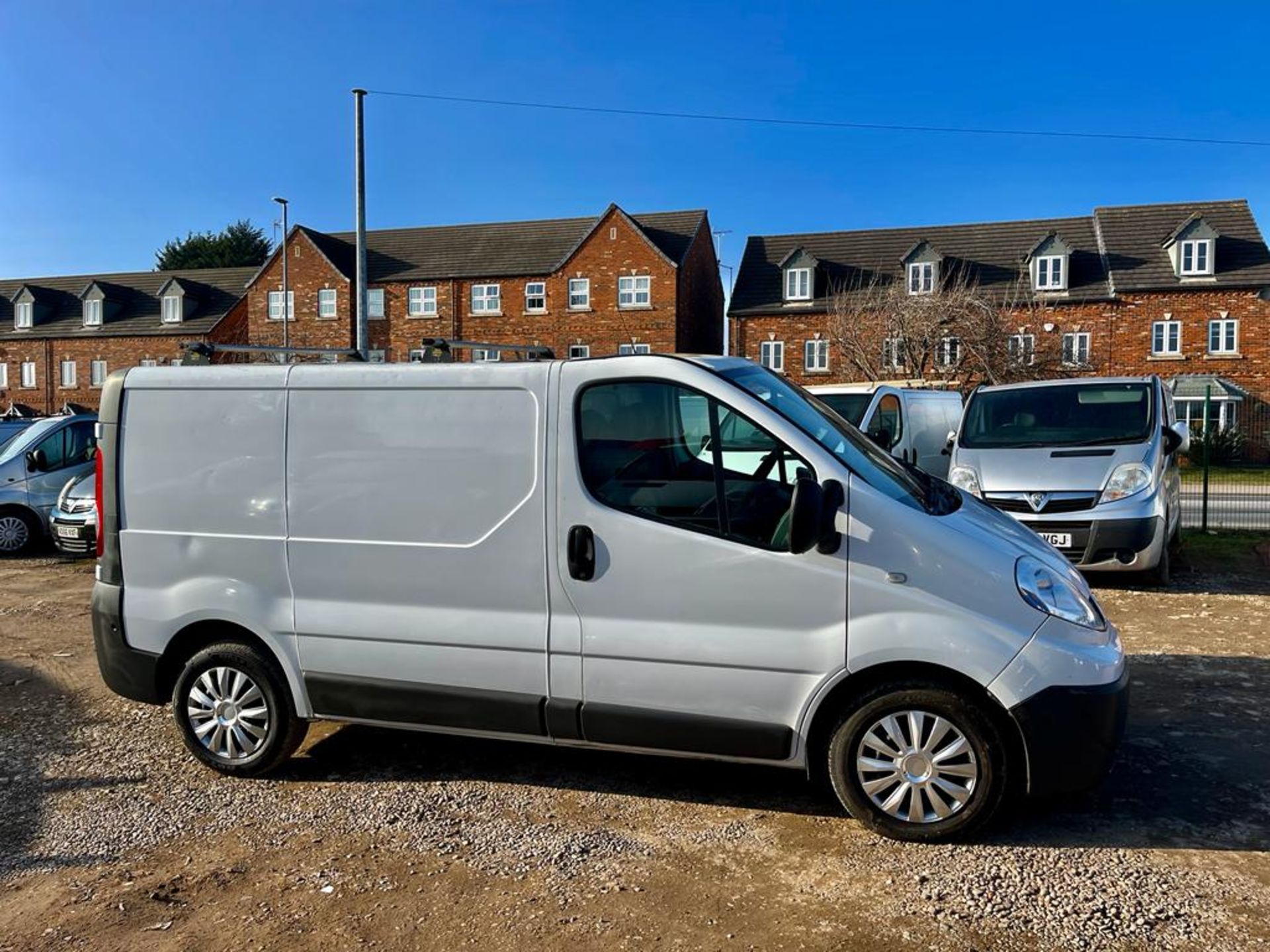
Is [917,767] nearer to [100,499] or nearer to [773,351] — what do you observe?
[100,499]

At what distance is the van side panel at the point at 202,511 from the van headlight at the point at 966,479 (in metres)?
6.53

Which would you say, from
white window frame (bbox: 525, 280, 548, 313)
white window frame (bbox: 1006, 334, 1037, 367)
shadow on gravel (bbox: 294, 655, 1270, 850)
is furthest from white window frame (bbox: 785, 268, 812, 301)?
shadow on gravel (bbox: 294, 655, 1270, 850)

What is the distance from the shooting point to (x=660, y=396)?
13.2 ft

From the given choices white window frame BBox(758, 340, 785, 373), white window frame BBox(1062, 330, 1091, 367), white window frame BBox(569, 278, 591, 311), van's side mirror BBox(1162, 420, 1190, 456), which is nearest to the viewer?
van's side mirror BBox(1162, 420, 1190, 456)

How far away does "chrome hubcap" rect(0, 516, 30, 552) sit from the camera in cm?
1248

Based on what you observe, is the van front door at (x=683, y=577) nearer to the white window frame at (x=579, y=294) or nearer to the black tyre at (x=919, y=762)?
A: the black tyre at (x=919, y=762)

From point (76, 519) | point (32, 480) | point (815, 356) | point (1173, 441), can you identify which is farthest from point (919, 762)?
point (815, 356)

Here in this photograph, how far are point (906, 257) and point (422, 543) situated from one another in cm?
3904

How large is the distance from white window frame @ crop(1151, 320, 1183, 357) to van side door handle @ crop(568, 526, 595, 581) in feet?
130

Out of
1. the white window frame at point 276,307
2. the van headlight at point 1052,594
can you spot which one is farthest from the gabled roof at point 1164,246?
the van headlight at point 1052,594

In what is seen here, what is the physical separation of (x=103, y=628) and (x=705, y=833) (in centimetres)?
315

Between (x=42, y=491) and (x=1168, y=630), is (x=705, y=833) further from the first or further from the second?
(x=42, y=491)

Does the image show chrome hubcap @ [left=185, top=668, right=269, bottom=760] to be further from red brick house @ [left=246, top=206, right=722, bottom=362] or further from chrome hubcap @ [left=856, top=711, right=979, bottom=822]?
red brick house @ [left=246, top=206, right=722, bottom=362]

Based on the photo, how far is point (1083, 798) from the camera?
4262 millimetres
